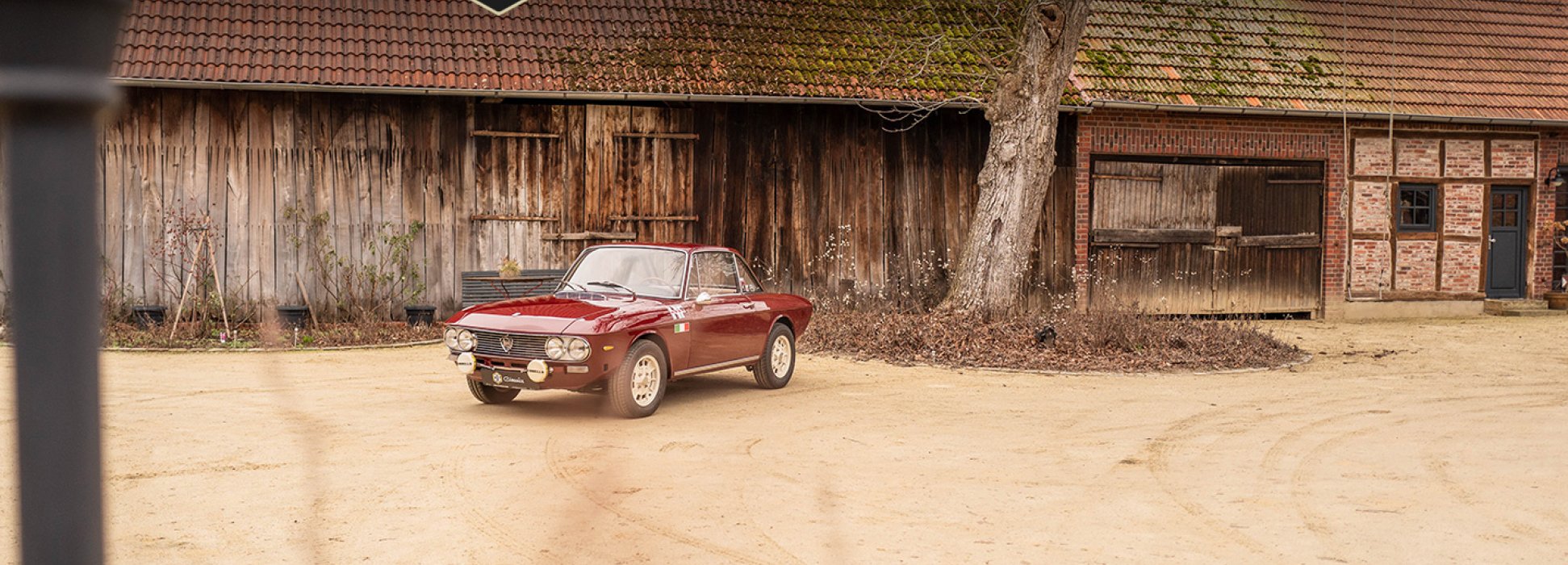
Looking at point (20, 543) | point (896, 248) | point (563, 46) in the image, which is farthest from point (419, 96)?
point (20, 543)

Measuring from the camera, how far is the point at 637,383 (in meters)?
9.56

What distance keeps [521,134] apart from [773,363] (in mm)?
6955

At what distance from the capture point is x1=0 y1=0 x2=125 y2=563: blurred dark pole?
1055 millimetres

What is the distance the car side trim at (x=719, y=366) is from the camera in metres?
10.2

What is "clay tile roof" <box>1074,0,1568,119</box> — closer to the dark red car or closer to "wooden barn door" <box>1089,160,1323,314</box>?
"wooden barn door" <box>1089,160,1323,314</box>

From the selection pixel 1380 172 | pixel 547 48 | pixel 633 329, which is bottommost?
pixel 633 329

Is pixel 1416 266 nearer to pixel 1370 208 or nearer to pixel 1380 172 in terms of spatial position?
pixel 1370 208

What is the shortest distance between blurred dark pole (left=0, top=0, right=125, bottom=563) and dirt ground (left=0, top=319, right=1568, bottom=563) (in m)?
3.05

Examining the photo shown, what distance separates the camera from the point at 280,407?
9.96 meters

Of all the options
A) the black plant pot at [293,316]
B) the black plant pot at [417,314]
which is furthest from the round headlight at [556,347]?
the black plant pot at [417,314]

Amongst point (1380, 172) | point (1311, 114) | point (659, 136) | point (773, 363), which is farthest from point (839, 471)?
point (1380, 172)

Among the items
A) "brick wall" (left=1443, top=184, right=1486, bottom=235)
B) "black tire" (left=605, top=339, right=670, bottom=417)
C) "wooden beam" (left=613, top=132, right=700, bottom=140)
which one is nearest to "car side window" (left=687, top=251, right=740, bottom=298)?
"black tire" (left=605, top=339, right=670, bottom=417)

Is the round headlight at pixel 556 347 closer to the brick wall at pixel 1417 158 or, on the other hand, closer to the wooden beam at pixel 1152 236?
the wooden beam at pixel 1152 236

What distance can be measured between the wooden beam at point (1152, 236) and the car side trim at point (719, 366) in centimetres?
925
